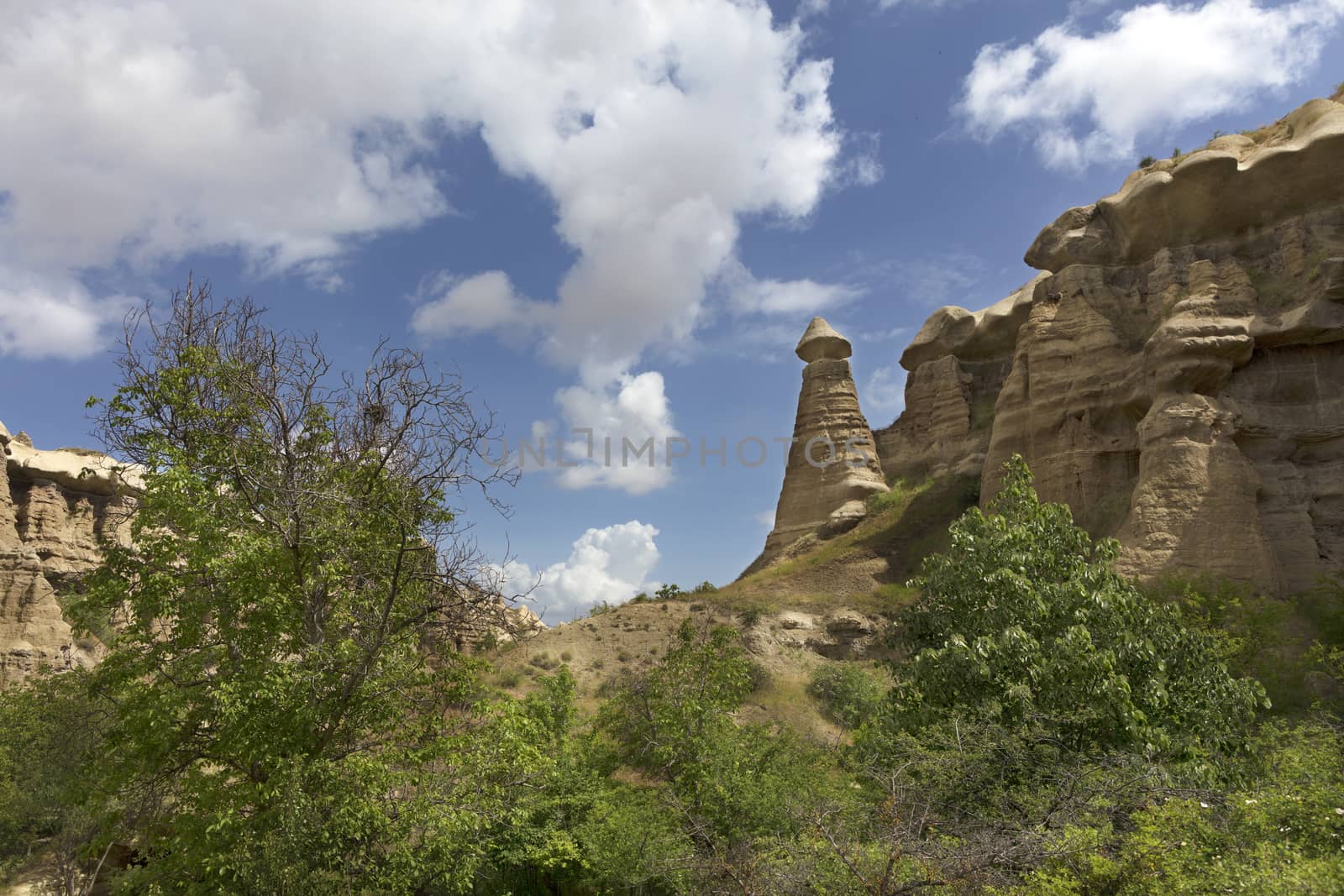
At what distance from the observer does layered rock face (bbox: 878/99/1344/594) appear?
25328mm

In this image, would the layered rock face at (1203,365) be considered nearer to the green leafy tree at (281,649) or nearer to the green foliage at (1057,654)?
the green foliage at (1057,654)

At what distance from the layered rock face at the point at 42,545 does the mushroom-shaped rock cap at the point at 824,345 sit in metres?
37.2

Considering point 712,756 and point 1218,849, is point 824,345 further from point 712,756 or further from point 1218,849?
point 1218,849

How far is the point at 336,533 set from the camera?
8984mm

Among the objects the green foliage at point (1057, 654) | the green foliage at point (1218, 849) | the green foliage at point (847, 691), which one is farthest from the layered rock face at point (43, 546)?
the green foliage at point (1218, 849)

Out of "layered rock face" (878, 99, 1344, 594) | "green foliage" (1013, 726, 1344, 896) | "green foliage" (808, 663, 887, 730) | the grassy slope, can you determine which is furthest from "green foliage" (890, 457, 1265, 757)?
the grassy slope

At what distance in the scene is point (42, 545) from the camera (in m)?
38.9

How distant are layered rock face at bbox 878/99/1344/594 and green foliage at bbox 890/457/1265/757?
14.0 meters

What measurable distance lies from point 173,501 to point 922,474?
1642 inches

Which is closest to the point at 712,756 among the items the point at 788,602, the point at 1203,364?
the point at 1203,364

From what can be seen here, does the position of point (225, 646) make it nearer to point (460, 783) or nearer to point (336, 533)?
point (336, 533)

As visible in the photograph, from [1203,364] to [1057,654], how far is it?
21.1m

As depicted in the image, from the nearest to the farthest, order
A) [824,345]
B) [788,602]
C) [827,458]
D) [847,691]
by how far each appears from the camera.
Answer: [847,691] < [788,602] < [827,458] < [824,345]

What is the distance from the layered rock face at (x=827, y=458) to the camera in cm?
4466
